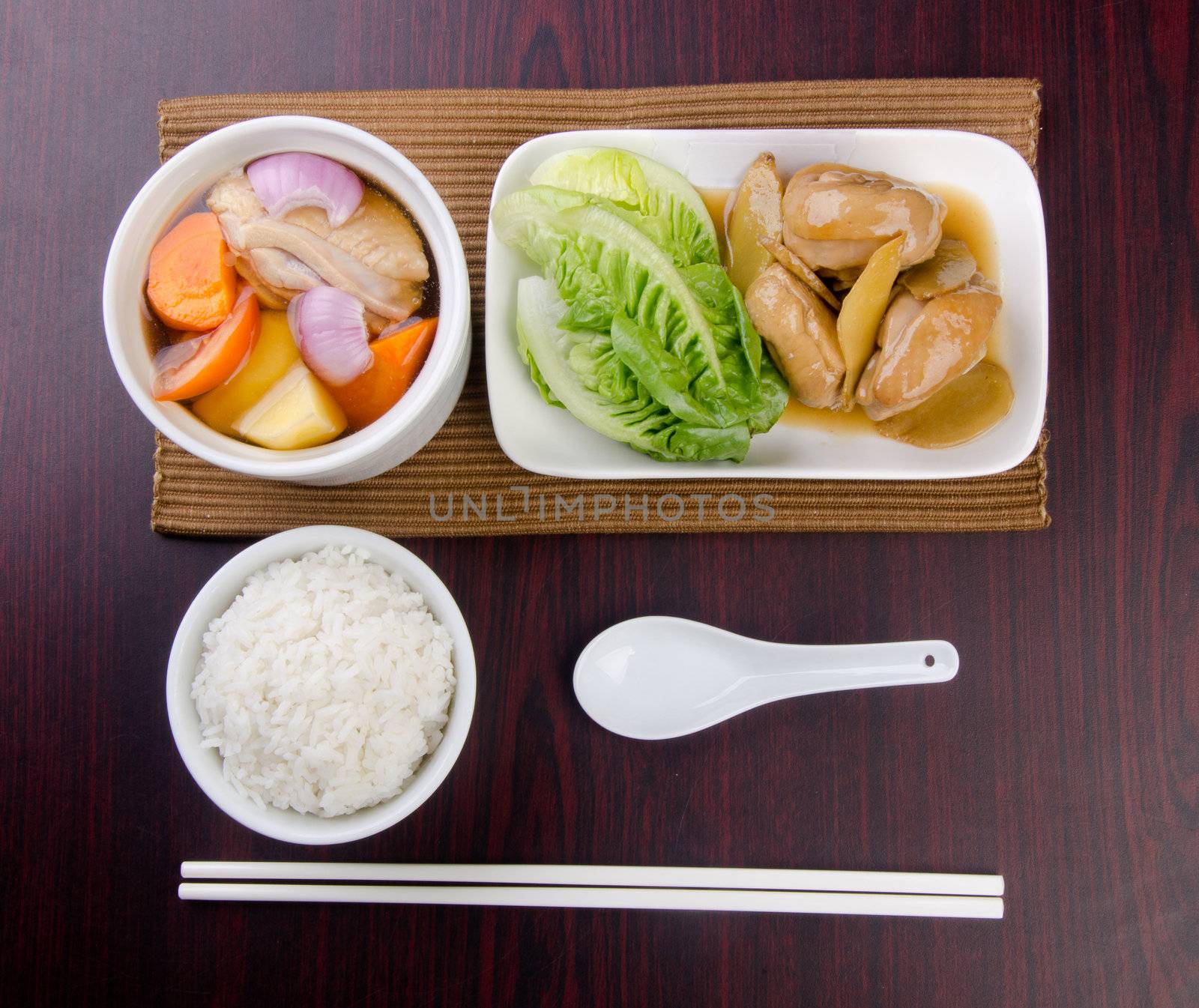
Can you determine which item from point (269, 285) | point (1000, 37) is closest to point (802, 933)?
point (269, 285)

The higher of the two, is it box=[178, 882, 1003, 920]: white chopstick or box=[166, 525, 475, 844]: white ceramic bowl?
box=[166, 525, 475, 844]: white ceramic bowl

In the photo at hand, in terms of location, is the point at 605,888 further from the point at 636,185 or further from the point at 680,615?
the point at 636,185

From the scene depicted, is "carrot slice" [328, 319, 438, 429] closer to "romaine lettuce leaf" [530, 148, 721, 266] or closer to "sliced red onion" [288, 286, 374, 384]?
"sliced red onion" [288, 286, 374, 384]

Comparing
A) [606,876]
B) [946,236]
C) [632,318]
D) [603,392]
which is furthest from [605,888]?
[946,236]

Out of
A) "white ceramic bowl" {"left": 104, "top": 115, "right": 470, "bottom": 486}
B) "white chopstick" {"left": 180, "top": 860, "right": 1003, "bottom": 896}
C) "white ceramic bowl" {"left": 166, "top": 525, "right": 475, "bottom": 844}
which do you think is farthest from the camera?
"white chopstick" {"left": 180, "top": 860, "right": 1003, "bottom": 896}

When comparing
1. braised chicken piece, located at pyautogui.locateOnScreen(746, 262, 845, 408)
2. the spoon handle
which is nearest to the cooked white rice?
the spoon handle
